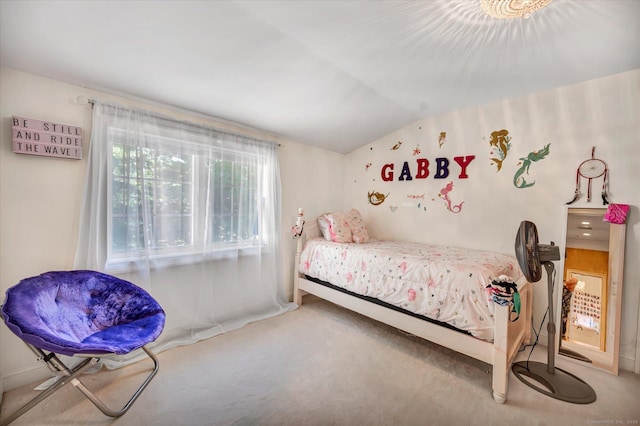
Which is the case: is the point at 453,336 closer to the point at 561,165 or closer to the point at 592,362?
the point at 592,362

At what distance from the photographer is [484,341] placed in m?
1.64

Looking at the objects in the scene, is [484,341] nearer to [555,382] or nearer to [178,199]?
[555,382]

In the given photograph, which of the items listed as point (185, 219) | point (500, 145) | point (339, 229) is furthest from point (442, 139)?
point (185, 219)

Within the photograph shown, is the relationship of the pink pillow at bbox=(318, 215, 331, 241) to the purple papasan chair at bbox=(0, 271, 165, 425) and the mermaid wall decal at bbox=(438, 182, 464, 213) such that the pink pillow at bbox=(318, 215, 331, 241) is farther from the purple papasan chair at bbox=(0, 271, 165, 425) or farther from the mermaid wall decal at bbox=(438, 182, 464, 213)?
the purple papasan chair at bbox=(0, 271, 165, 425)

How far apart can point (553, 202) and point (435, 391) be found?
1897 mm

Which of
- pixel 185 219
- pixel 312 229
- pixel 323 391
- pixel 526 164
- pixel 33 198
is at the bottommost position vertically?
pixel 323 391

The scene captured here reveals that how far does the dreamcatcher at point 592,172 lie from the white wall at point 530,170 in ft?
0.10

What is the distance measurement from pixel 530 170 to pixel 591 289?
1079 mm

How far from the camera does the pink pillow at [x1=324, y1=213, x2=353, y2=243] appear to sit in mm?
2945

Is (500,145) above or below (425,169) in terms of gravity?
above

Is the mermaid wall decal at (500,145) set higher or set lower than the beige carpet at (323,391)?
higher

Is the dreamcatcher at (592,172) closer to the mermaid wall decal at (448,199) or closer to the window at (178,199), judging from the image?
the mermaid wall decal at (448,199)

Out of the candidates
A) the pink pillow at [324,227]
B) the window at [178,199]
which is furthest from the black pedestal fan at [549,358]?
the window at [178,199]

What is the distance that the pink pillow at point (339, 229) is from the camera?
295 cm
